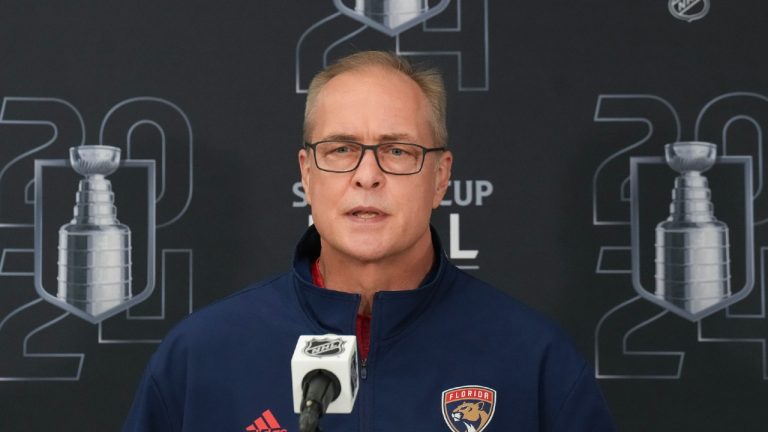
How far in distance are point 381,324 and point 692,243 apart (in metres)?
0.90

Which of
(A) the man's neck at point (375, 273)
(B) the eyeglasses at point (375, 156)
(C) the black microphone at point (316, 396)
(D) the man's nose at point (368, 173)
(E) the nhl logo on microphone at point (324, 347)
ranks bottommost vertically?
(C) the black microphone at point (316, 396)

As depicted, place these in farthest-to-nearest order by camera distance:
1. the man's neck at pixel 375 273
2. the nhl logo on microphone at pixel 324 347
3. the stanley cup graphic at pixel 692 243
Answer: the stanley cup graphic at pixel 692 243, the man's neck at pixel 375 273, the nhl logo on microphone at pixel 324 347

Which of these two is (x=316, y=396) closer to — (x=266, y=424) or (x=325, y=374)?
(x=325, y=374)

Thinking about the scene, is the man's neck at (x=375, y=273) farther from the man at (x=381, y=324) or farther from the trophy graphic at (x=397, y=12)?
the trophy graphic at (x=397, y=12)

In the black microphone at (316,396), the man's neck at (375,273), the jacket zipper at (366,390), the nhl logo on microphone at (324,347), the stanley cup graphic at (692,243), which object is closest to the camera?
the black microphone at (316,396)

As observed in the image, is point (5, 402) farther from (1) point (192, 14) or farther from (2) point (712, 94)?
(2) point (712, 94)

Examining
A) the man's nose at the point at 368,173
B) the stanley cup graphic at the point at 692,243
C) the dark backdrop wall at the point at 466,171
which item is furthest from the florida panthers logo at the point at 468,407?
the stanley cup graphic at the point at 692,243

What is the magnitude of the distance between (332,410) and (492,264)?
1016mm

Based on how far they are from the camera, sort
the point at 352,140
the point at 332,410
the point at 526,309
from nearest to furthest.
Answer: the point at 332,410
the point at 352,140
the point at 526,309

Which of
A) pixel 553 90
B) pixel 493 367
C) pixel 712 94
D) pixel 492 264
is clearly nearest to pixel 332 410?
pixel 493 367

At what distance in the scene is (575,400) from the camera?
1344 millimetres

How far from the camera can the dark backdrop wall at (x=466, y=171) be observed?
6.13 feet

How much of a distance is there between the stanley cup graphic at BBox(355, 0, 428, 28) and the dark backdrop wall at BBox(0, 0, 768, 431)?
2 cm

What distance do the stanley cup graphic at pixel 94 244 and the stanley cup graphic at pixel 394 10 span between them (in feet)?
2.17
